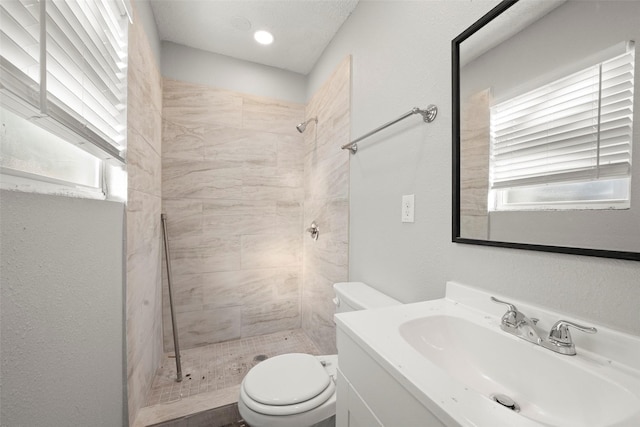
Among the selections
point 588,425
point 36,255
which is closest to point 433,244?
point 588,425

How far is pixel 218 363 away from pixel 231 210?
45.9 inches

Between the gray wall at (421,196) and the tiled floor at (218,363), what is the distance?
1.05 metres

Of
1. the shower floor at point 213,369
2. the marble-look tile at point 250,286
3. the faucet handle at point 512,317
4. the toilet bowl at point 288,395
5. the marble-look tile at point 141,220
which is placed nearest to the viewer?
the faucet handle at point 512,317

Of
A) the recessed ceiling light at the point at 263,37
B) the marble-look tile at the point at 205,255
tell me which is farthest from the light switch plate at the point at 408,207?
the recessed ceiling light at the point at 263,37

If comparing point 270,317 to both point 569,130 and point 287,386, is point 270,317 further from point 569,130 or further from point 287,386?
point 569,130

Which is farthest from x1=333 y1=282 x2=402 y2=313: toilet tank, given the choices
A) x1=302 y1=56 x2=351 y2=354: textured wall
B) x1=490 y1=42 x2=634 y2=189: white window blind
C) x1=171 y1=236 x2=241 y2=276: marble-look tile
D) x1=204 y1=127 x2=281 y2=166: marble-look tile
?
x1=204 y1=127 x2=281 y2=166: marble-look tile

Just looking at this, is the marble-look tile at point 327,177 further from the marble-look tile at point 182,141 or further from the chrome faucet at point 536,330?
the chrome faucet at point 536,330

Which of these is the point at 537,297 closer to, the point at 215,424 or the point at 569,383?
the point at 569,383

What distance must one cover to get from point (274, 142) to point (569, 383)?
2.26m

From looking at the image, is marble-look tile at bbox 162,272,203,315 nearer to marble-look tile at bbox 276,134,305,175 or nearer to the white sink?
marble-look tile at bbox 276,134,305,175

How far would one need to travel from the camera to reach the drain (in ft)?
1.97

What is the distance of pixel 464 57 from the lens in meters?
0.93

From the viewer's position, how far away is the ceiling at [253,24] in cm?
164

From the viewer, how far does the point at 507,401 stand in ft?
2.03
